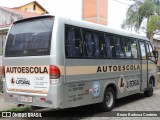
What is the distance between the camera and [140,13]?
23.2 metres

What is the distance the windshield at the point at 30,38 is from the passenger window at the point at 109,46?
2.36m

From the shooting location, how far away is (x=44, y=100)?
274 inches

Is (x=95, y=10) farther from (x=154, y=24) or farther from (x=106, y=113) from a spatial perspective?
(x=106, y=113)

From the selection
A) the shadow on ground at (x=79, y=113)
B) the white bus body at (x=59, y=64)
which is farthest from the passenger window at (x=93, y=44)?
the shadow on ground at (x=79, y=113)

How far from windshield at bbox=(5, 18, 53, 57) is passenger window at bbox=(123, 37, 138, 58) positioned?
3.89 m

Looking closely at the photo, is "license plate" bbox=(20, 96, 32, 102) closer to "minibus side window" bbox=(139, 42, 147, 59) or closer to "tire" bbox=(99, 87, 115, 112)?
"tire" bbox=(99, 87, 115, 112)

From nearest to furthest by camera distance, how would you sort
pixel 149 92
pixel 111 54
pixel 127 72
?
pixel 111 54 → pixel 127 72 → pixel 149 92

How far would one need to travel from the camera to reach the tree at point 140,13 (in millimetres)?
22281

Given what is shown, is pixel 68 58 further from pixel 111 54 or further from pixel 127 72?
pixel 127 72

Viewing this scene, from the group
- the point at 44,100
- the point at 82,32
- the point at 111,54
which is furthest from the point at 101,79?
the point at 44,100

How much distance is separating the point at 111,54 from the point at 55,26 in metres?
2.77

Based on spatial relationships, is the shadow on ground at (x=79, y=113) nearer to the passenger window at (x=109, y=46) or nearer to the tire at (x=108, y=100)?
the tire at (x=108, y=100)

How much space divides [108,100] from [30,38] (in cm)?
339

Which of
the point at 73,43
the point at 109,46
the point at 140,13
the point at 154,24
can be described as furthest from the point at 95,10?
the point at 73,43
